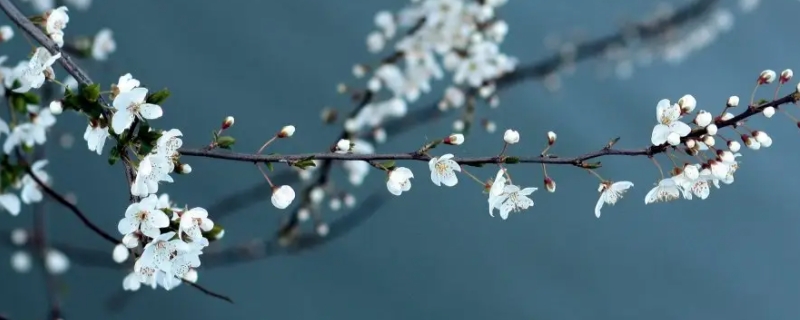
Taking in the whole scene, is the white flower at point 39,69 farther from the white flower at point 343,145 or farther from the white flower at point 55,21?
the white flower at point 343,145

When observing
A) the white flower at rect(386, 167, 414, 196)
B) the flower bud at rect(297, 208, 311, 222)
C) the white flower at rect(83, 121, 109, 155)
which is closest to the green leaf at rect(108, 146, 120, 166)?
the white flower at rect(83, 121, 109, 155)

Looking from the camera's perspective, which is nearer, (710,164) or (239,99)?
(710,164)

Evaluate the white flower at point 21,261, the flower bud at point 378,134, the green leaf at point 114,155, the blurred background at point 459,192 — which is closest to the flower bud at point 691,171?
the green leaf at point 114,155

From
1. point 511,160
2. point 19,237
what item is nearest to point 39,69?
point 511,160

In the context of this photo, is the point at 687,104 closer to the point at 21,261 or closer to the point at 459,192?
the point at 459,192

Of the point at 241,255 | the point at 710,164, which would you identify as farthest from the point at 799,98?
the point at 241,255

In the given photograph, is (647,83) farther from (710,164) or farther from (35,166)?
(35,166)
